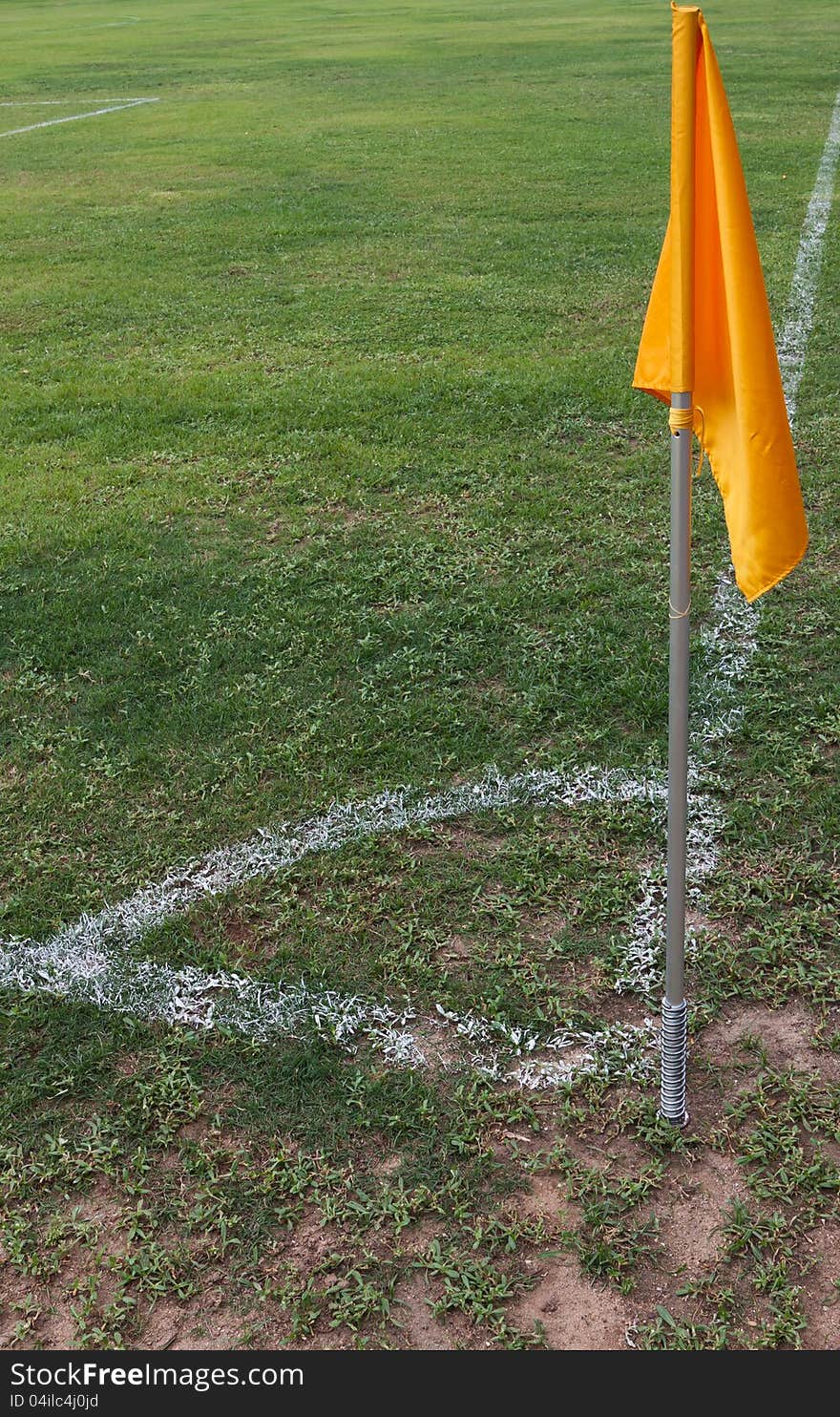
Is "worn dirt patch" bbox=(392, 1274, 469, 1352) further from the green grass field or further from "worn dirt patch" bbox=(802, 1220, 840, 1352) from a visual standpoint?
"worn dirt patch" bbox=(802, 1220, 840, 1352)

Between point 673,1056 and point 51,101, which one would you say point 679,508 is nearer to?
point 673,1056

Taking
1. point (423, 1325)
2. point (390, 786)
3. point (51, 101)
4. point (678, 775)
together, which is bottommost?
point (423, 1325)

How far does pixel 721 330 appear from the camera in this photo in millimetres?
2383

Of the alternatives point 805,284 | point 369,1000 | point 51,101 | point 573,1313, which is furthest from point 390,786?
point 51,101

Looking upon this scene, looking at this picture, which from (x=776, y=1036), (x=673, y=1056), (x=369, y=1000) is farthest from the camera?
(x=369, y=1000)

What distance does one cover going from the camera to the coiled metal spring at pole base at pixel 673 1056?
2.63 m

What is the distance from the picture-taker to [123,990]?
10.3ft

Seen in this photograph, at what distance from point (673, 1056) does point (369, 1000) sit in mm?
790

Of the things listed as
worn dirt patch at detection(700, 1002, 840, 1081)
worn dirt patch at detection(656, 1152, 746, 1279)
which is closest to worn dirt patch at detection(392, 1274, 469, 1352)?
worn dirt patch at detection(656, 1152, 746, 1279)

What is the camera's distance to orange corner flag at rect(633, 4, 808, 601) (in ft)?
7.13

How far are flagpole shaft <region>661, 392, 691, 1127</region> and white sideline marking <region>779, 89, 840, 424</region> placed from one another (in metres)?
3.29

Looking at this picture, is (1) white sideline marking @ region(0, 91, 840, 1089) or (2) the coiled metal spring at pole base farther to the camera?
(1) white sideline marking @ region(0, 91, 840, 1089)

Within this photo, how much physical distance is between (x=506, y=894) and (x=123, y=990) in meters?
1.02

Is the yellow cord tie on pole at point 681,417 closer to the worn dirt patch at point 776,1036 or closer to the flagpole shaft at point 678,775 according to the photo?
the flagpole shaft at point 678,775
